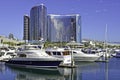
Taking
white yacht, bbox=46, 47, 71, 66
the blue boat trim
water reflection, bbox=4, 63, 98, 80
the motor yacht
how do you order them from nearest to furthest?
water reflection, bbox=4, 63, 98, 80 → the blue boat trim → white yacht, bbox=46, 47, 71, 66 → the motor yacht

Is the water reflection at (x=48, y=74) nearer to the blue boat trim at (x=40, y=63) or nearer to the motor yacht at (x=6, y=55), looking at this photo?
the blue boat trim at (x=40, y=63)

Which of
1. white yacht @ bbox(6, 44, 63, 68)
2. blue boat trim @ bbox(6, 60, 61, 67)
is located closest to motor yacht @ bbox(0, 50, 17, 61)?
white yacht @ bbox(6, 44, 63, 68)

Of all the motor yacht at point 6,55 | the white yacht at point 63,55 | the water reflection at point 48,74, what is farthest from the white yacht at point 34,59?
the motor yacht at point 6,55

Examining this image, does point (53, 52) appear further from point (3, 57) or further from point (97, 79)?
point (97, 79)

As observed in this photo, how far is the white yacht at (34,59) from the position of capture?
52594 millimetres

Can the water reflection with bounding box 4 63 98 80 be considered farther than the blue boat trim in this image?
No

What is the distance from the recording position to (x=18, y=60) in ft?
185

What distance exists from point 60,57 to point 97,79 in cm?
1436

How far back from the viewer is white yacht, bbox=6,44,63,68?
52594 millimetres

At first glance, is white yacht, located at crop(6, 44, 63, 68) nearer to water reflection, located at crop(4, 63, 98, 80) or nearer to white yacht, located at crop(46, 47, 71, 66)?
water reflection, located at crop(4, 63, 98, 80)

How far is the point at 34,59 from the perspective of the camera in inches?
2125

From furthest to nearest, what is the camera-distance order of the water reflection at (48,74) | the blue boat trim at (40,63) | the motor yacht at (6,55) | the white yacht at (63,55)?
the motor yacht at (6,55) → the white yacht at (63,55) → the blue boat trim at (40,63) → the water reflection at (48,74)

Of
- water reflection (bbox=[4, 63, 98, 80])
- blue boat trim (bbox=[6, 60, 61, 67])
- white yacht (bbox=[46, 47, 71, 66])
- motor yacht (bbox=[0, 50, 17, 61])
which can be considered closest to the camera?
water reflection (bbox=[4, 63, 98, 80])

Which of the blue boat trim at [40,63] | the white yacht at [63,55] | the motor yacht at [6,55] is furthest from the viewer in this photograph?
the motor yacht at [6,55]
